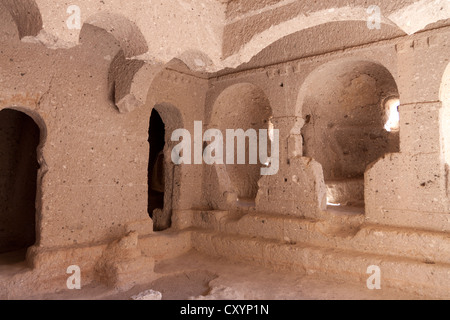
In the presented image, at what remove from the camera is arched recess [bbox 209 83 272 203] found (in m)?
7.23

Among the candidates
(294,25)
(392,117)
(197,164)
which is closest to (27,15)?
(294,25)

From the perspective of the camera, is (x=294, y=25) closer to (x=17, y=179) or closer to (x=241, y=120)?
(x=241, y=120)

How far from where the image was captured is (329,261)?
16.6 feet

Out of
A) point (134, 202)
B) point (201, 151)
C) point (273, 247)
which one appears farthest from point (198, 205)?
point (273, 247)

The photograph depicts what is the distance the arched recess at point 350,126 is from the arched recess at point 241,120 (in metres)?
1.09

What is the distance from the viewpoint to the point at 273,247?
559 cm

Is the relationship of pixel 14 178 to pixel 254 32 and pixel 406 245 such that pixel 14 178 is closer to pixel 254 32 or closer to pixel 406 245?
pixel 254 32

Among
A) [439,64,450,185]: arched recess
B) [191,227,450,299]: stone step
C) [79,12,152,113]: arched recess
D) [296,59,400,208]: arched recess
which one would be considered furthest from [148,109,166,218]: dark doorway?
[439,64,450,185]: arched recess

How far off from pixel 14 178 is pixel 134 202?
2416 millimetres

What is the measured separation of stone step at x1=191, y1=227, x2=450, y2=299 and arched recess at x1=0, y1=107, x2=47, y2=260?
3.18 m

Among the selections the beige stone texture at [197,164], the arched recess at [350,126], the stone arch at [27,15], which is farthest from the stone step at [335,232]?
the stone arch at [27,15]

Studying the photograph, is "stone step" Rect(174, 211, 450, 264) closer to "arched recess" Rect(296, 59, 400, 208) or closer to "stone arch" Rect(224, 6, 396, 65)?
"arched recess" Rect(296, 59, 400, 208)

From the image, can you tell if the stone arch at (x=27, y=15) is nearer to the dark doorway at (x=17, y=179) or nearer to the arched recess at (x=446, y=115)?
the dark doorway at (x=17, y=179)

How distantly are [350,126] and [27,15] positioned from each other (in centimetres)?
694
